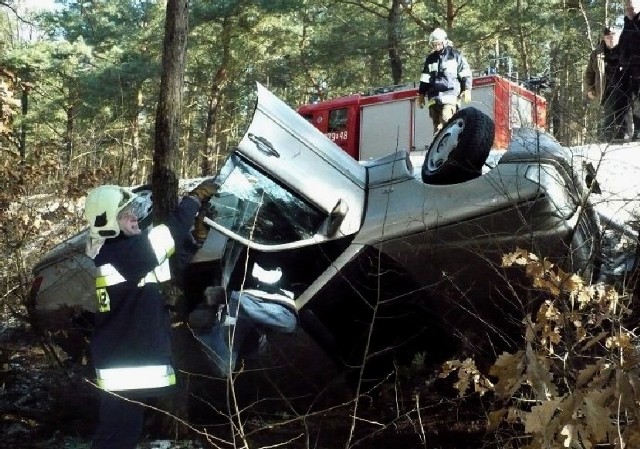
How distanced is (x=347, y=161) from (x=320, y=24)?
15.8 meters

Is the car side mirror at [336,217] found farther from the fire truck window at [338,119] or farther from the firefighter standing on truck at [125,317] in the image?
the fire truck window at [338,119]

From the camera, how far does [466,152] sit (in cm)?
445

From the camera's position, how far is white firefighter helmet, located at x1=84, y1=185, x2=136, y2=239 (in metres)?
3.51

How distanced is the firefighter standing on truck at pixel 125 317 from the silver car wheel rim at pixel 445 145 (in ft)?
5.96

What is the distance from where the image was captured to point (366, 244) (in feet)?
14.4

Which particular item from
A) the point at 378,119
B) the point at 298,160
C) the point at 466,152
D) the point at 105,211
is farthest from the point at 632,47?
the point at 105,211

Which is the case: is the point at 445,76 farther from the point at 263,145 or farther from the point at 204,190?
the point at 204,190

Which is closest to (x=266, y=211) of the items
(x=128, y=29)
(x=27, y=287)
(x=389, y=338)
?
(x=389, y=338)

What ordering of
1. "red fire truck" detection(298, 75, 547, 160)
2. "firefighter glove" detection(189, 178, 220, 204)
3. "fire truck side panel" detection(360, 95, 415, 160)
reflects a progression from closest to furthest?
"firefighter glove" detection(189, 178, 220, 204) → "red fire truck" detection(298, 75, 547, 160) → "fire truck side panel" detection(360, 95, 415, 160)

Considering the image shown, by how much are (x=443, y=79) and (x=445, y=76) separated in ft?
0.14

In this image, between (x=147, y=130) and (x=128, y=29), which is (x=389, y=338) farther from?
(x=147, y=130)

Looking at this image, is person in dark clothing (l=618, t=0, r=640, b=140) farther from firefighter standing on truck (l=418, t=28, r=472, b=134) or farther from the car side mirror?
the car side mirror

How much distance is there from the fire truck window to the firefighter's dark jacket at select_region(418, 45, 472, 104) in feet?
13.9

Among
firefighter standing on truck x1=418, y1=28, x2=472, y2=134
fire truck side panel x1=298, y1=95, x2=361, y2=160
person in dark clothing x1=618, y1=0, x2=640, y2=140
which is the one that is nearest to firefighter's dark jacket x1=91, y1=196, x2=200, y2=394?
firefighter standing on truck x1=418, y1=28, x2=472, y2=134
